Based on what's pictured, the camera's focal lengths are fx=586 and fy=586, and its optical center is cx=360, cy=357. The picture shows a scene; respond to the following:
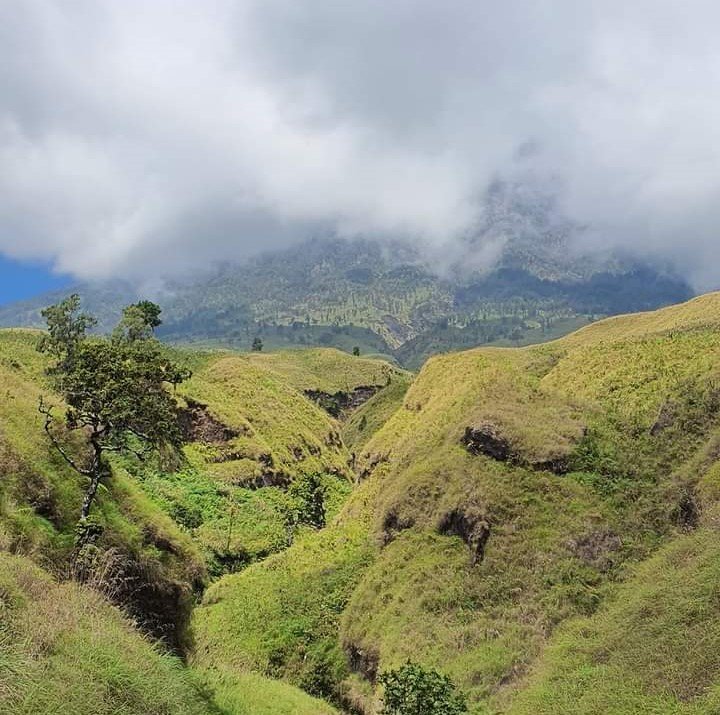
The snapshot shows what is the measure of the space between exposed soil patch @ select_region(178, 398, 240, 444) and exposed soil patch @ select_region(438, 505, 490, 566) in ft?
178

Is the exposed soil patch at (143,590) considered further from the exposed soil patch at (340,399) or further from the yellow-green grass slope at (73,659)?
the exposed soil patch at (340,399)

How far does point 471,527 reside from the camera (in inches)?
1474

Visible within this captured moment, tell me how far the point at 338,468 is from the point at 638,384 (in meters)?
76.1

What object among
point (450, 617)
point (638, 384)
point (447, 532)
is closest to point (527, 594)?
point (450, 617)

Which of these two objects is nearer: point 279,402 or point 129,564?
point 129,564

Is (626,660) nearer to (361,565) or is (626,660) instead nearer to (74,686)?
(74,686)

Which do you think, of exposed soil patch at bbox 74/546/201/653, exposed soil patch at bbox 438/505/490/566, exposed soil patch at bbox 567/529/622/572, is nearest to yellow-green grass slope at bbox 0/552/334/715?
exposed soil patch at bbox 74/546/201/653

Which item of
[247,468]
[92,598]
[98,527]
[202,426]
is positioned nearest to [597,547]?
[98,527]

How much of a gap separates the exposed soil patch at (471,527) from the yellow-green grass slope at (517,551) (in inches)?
4.3

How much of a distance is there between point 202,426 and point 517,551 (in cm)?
6269

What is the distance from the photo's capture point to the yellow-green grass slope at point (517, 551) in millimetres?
28344

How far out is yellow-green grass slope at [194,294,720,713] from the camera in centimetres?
2834

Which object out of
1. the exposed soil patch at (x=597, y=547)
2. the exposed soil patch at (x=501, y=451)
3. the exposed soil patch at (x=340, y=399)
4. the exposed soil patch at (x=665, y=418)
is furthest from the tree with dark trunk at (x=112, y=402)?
the exposed soil patch at (x=340, y=399)

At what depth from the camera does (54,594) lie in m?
14.8
